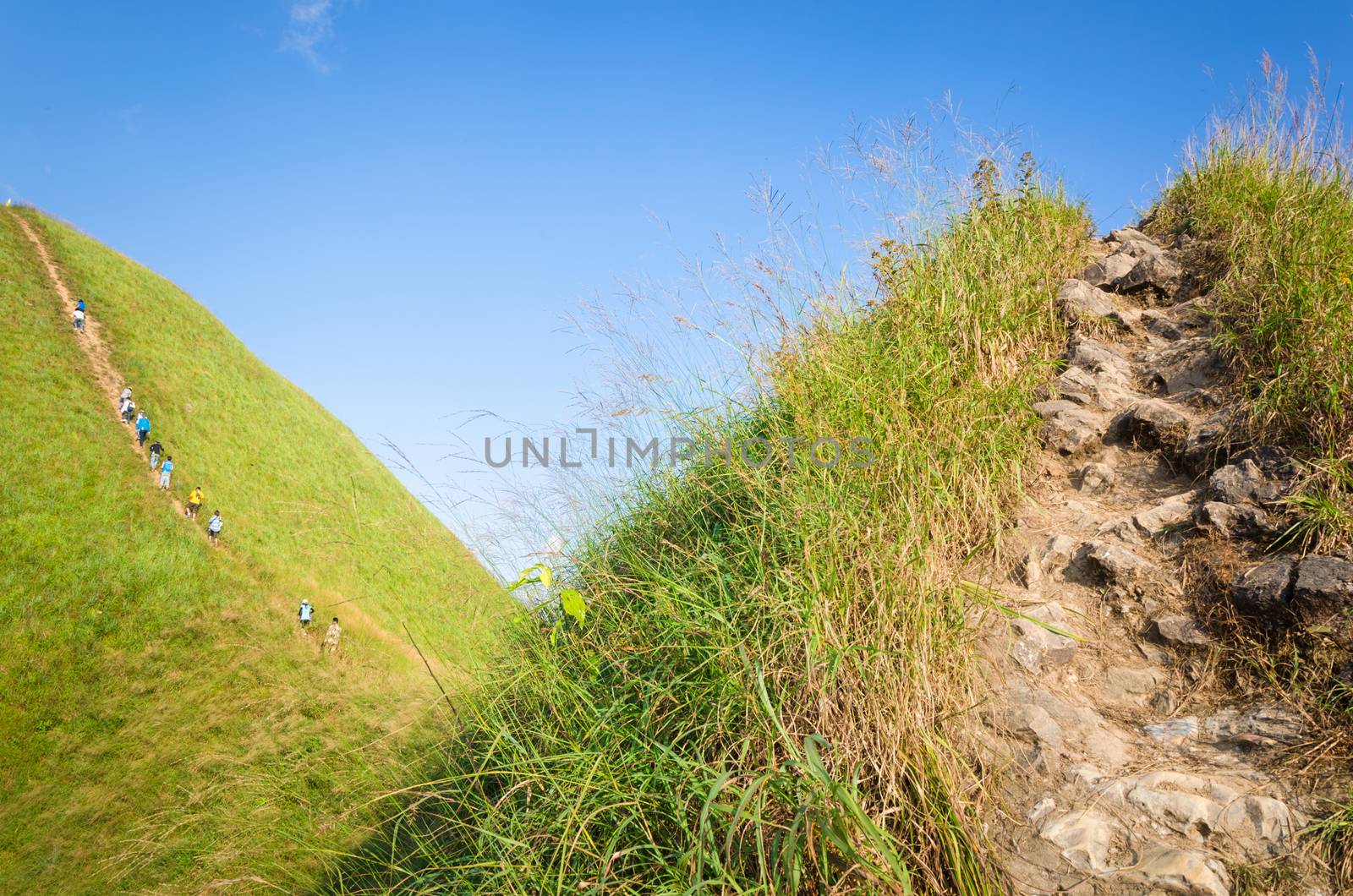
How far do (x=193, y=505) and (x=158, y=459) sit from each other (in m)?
1.62

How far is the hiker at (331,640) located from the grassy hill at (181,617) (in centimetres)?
25

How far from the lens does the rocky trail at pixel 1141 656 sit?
1.87m

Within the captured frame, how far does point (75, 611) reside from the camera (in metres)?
10.7

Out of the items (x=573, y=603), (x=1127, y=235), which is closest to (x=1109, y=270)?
(x=1127, y=235)

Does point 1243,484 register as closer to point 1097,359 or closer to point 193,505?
point 1097,359

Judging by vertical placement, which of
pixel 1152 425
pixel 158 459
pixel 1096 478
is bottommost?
pixel 1096 478

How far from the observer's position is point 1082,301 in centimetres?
458

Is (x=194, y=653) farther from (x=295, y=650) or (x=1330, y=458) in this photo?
(x=1330, y=458)

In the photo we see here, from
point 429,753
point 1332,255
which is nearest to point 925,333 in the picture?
point 1332,255

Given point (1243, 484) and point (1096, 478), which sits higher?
point (1096, 478)

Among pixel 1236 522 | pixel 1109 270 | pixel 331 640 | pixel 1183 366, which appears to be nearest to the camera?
pixel 1236 522

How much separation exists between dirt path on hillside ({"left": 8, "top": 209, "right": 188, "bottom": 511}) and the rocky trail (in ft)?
53.3

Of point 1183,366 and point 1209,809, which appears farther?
point 1183,366

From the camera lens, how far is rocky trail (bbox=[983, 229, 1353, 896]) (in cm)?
187
